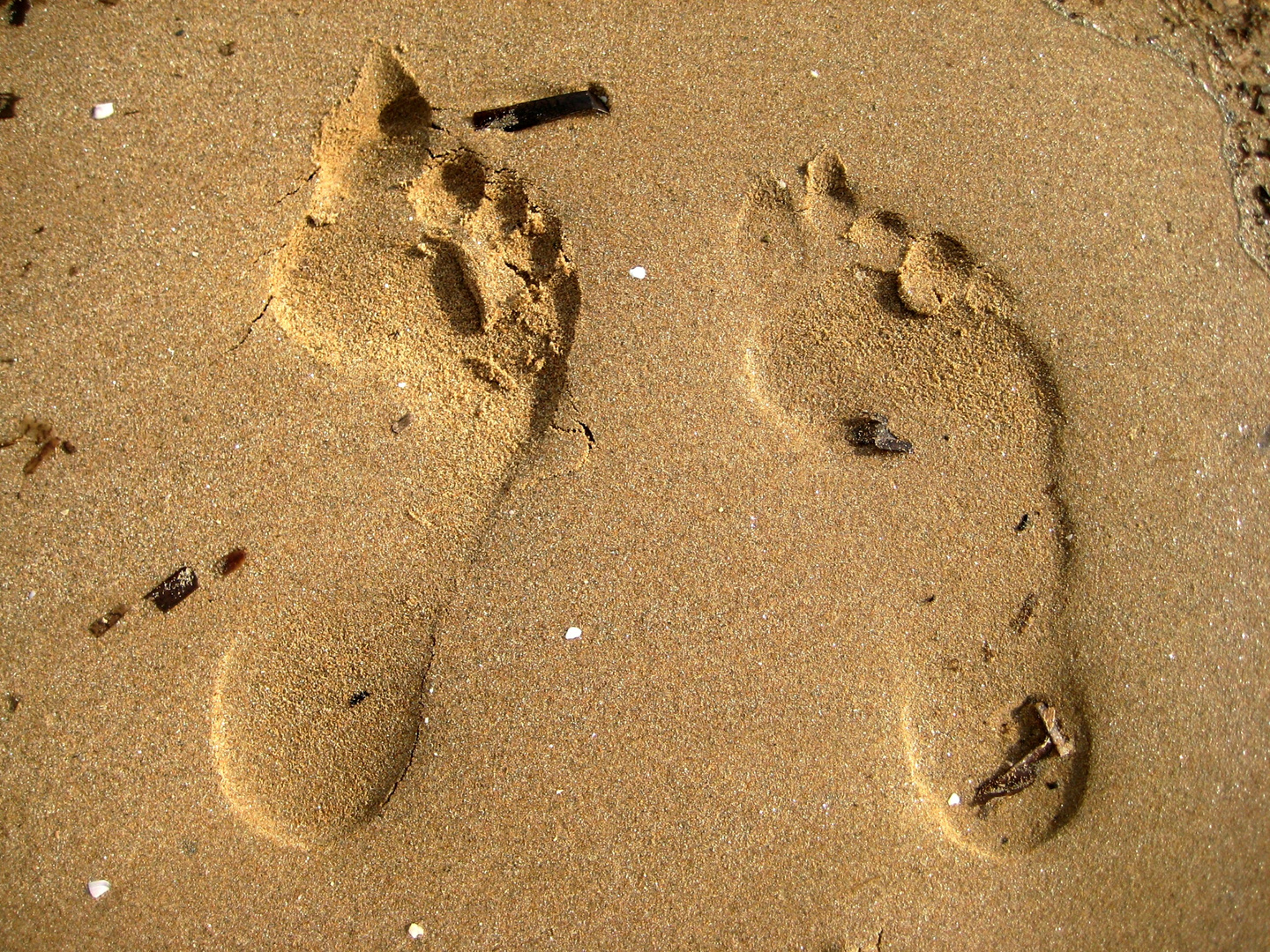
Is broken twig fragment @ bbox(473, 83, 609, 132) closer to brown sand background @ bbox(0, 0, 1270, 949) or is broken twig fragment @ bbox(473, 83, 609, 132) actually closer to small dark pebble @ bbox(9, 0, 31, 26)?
brown sand background @ bbox(0, 0, 1270, 949)

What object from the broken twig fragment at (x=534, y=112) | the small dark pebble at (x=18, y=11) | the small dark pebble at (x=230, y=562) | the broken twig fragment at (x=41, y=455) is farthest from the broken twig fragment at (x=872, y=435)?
the small dark pebble at (x=18, y=11)

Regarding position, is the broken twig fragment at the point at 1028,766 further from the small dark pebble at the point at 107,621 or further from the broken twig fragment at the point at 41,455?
the broken twig fragment at the point at 41,455

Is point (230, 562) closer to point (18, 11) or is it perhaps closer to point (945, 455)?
point (18, 11)

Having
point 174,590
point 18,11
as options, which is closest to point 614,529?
point 174,590

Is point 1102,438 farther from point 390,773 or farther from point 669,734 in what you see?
point 390,773

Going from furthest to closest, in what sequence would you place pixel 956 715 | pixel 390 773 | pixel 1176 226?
pixel 1176 226 → pixel 956 715 → pixel 390 773

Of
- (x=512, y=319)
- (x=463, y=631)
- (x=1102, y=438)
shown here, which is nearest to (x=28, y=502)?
(x=463, y=631)
